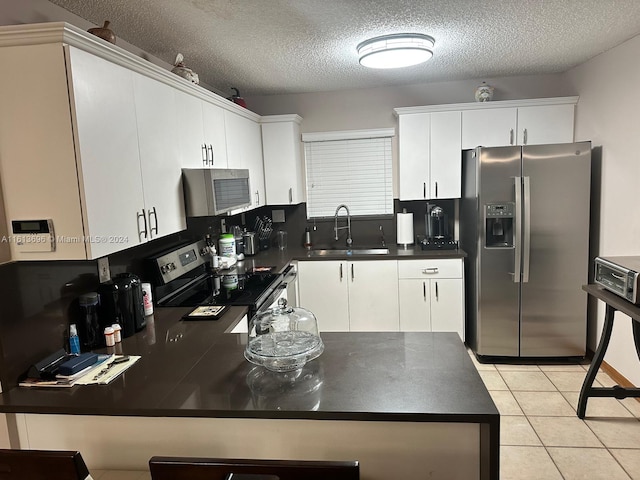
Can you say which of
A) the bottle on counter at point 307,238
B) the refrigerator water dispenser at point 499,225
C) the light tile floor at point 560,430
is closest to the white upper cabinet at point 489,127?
the refrigerator water dispenser at point 499,225

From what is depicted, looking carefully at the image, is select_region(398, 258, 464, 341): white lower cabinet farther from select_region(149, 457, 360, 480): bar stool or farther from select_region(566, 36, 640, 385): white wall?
select_region(149, 457, 360, 480): bar stool

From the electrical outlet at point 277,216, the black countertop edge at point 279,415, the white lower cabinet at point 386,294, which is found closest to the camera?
the black countertop edge at point 279,415

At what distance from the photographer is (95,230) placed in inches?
67.2

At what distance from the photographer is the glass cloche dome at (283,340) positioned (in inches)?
66.5

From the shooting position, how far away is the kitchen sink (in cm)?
411

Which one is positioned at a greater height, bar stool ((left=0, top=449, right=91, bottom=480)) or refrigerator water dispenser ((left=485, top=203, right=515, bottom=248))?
refrigerator water dispenser ((left=485, top=203, right=515, bottom=248))

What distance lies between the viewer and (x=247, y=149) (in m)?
3.80

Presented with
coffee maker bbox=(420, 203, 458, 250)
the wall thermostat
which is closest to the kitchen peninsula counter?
the wall thermostat

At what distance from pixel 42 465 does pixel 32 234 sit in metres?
0.87

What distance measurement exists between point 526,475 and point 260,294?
177 cm

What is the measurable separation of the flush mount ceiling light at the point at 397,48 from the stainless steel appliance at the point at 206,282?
163 centimetres

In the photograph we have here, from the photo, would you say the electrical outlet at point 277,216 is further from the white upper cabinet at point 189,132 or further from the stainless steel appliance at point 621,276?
the stainless steel appliance at point 621,276

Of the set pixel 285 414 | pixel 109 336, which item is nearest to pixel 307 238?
pixel 109 336

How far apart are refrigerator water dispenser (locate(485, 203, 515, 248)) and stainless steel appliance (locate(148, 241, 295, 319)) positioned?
1674mm
